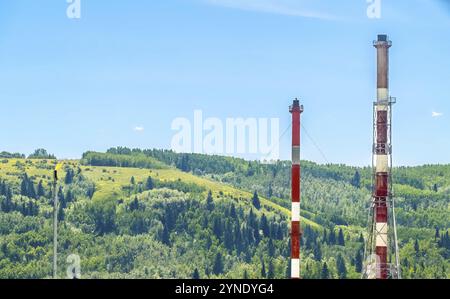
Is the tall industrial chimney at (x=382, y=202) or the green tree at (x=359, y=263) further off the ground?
the tall industrial chimney at (x=382, y=202)

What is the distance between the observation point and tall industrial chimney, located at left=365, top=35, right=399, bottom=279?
68562 millimetres

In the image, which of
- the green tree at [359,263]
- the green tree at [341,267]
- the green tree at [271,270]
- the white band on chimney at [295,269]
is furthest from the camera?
the green tree at [341,267]

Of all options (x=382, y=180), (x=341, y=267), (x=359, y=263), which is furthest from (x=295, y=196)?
(x=341, y=267)

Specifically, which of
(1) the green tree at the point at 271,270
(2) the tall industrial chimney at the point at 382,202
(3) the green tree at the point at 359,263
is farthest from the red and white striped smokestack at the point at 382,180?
(1) the green tree at the point at 271,270

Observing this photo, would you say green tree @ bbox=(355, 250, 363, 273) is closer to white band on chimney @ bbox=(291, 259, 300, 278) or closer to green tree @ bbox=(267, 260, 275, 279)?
green tree @ bbox=(267, 260, 275, 279)

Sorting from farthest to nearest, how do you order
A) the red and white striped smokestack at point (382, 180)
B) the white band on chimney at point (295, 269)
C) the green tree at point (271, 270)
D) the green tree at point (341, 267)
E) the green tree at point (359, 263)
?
the green tree at point (341, 267), the green tree at point (271, 270), the green tree at point (359, 263), the white band on chimney at point (295, 269), the red and white striped smokestack at point (382, 180)

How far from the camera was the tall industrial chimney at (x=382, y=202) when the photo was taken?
225 ft

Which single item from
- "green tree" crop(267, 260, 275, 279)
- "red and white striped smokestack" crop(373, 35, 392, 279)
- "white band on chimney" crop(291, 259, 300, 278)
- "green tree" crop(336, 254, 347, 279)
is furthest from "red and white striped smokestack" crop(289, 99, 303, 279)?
"green tree" crop(336, 254, 347, 279)

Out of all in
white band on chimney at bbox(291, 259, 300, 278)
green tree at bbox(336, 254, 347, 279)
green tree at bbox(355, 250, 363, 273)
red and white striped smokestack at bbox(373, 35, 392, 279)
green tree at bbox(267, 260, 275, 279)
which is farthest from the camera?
green tree at bbox(336, 254, 347, 279)

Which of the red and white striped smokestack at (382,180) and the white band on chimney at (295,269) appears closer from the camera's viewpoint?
the red and white striped smokestack at (382,180)

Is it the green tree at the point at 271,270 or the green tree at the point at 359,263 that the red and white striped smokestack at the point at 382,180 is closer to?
the green tree at the point at 359,263

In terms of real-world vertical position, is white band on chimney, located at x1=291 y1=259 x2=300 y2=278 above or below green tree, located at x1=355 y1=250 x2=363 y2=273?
above

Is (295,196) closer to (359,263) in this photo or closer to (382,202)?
(382,202)
